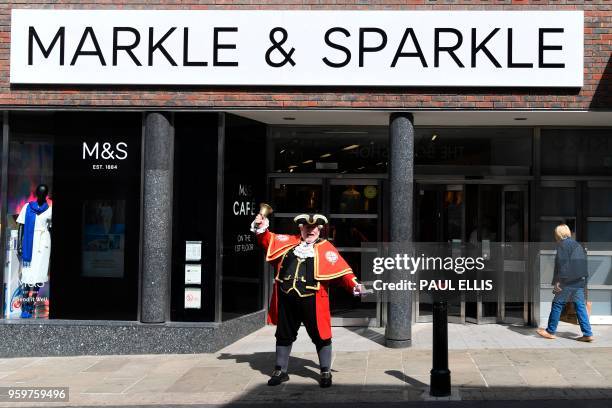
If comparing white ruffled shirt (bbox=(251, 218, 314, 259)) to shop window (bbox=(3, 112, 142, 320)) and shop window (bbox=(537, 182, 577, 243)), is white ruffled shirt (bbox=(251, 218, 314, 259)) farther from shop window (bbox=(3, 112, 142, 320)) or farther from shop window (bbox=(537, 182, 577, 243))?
shop window (bbox=(537, 182, 577, 243))

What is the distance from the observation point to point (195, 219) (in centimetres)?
965

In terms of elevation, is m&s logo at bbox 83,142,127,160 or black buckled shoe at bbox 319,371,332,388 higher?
m&s logo at bbox 83,142,127,160

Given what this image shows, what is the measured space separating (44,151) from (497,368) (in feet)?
22.1

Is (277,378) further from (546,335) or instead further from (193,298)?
(546,335)

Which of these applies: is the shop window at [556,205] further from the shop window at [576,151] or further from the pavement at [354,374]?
the pavement at [354,374]

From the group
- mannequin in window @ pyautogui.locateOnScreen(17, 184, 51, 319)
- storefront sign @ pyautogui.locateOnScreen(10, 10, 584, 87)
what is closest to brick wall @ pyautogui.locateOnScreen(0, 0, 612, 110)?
storefront sign @ pyautogui.locateOnScreen(10, 10, 584, 87)

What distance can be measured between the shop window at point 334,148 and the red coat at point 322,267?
3554 millimetres

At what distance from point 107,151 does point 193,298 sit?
93.4 inches

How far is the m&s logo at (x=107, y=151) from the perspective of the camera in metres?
9.71

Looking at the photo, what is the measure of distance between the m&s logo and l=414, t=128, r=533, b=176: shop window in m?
4.59

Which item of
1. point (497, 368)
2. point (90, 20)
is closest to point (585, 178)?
point (497, 368)

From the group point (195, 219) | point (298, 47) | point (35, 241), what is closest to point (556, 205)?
point (298, 47)

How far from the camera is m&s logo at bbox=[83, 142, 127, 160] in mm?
9711

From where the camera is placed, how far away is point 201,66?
9508 millimetres
